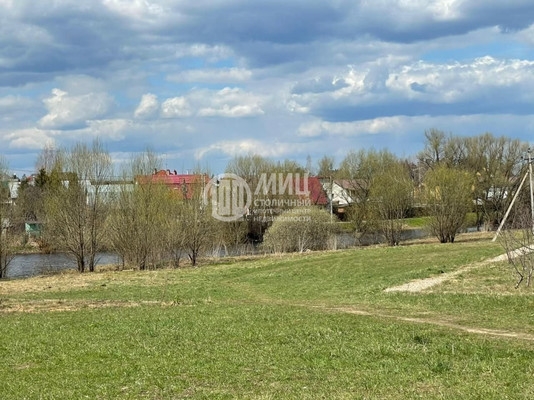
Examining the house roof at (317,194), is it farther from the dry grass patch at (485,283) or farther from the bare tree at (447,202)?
the dry grass patch at (485,283)

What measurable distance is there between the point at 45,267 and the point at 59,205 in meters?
4.80

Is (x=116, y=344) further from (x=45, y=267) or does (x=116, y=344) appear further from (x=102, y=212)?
(x=45, y=267)

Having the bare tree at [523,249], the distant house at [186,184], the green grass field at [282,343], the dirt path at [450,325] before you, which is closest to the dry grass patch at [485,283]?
the green grass field at [282,343]

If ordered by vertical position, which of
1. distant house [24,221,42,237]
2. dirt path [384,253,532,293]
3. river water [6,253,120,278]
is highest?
distant house [24,221,42,237]

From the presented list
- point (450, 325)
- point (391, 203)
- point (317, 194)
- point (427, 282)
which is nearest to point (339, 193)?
point (317, 194)

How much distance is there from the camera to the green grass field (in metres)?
8.15

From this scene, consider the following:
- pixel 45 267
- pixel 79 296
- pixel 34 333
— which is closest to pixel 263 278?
pixel 79 296
